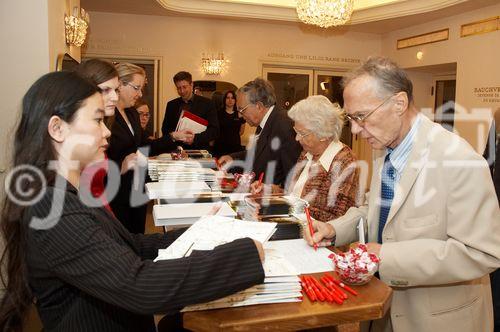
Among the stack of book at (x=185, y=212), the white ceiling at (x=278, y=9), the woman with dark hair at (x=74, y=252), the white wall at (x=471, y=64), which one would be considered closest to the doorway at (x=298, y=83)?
the white ceiling at (x=278, y=9)

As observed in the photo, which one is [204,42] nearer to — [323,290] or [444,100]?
[444,100]

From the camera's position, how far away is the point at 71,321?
109 centimetres

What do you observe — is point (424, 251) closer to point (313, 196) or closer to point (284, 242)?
point (284, 242)

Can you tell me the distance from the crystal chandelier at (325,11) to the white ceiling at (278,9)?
115cm

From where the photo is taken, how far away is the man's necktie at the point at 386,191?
1.63 m

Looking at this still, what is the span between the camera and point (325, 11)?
5.96 m

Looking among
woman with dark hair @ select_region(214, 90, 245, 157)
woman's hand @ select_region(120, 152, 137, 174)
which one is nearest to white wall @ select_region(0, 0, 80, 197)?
woman's hand @ select_region(120, 152, 137, 174)

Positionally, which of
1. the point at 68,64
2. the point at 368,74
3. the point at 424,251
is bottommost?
the point at 424,251

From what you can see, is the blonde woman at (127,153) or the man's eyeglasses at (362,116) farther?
the blonde woman at (127,153)

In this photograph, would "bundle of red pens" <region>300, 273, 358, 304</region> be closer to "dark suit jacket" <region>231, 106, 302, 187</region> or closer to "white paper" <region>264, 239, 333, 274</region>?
"white paper" <region>264, 239, 333, 274</region>

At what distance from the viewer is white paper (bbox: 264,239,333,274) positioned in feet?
4.24

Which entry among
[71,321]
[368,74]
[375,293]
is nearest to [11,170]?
[71,321]

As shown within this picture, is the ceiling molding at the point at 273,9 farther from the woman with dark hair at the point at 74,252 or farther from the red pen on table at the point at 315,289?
the red pen on table at the point at 315,289

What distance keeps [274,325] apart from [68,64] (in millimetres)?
2987
